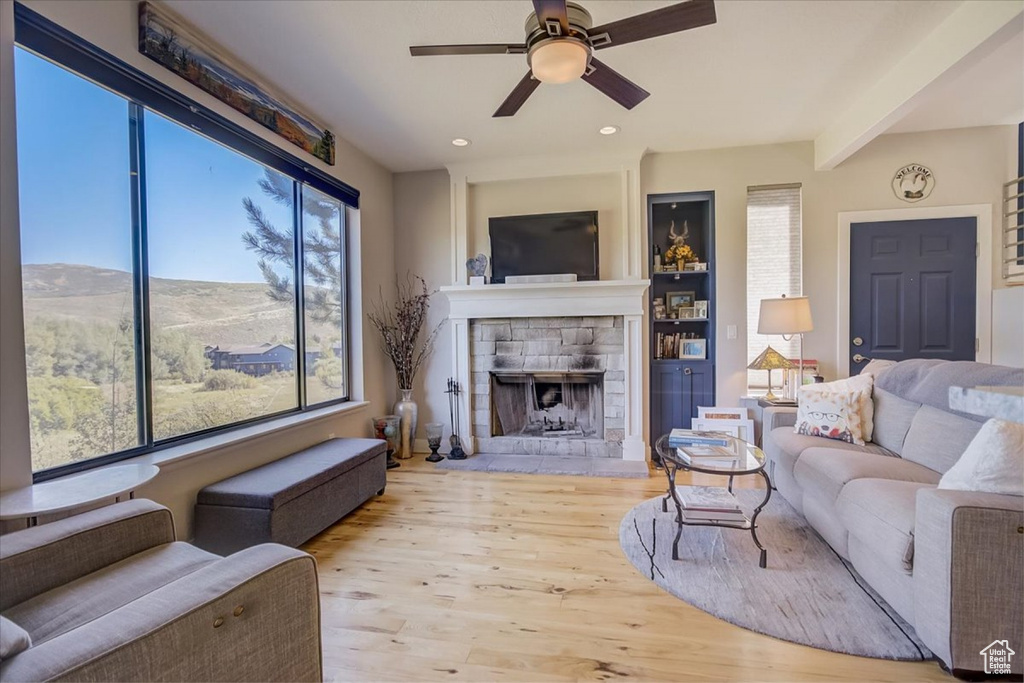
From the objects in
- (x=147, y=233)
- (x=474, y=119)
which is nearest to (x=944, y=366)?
(x=474, y=119)

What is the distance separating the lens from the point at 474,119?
335 cm

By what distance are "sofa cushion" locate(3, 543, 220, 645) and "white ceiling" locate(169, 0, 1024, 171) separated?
8.17ft

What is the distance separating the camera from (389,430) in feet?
13.3

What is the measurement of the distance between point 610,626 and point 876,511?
121 cm

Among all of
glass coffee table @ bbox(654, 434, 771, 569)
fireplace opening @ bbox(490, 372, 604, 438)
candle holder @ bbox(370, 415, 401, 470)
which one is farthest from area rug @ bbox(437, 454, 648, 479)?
glass coffee table @ bbox(654, 434, 771, 569)

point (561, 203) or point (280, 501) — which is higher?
point (561, 203)

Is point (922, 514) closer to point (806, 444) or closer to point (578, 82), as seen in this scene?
point (806, 444)

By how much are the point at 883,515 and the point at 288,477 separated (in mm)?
2844

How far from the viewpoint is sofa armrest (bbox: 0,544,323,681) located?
2.87 feet

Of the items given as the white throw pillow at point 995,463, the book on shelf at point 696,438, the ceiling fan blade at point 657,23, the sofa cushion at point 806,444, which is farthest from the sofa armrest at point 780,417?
the ceiling fan blade at point 657,23

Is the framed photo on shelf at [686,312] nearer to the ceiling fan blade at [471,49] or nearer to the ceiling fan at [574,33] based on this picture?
the ceiling fan at [574,33]

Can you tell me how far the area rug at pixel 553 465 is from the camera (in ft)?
12.1

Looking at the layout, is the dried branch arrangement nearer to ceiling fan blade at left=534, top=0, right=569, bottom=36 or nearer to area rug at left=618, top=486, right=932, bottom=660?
area rug at left=618, top=486, right=932, bottom=660

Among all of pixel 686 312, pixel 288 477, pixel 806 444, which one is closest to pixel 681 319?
pixel 686 312
